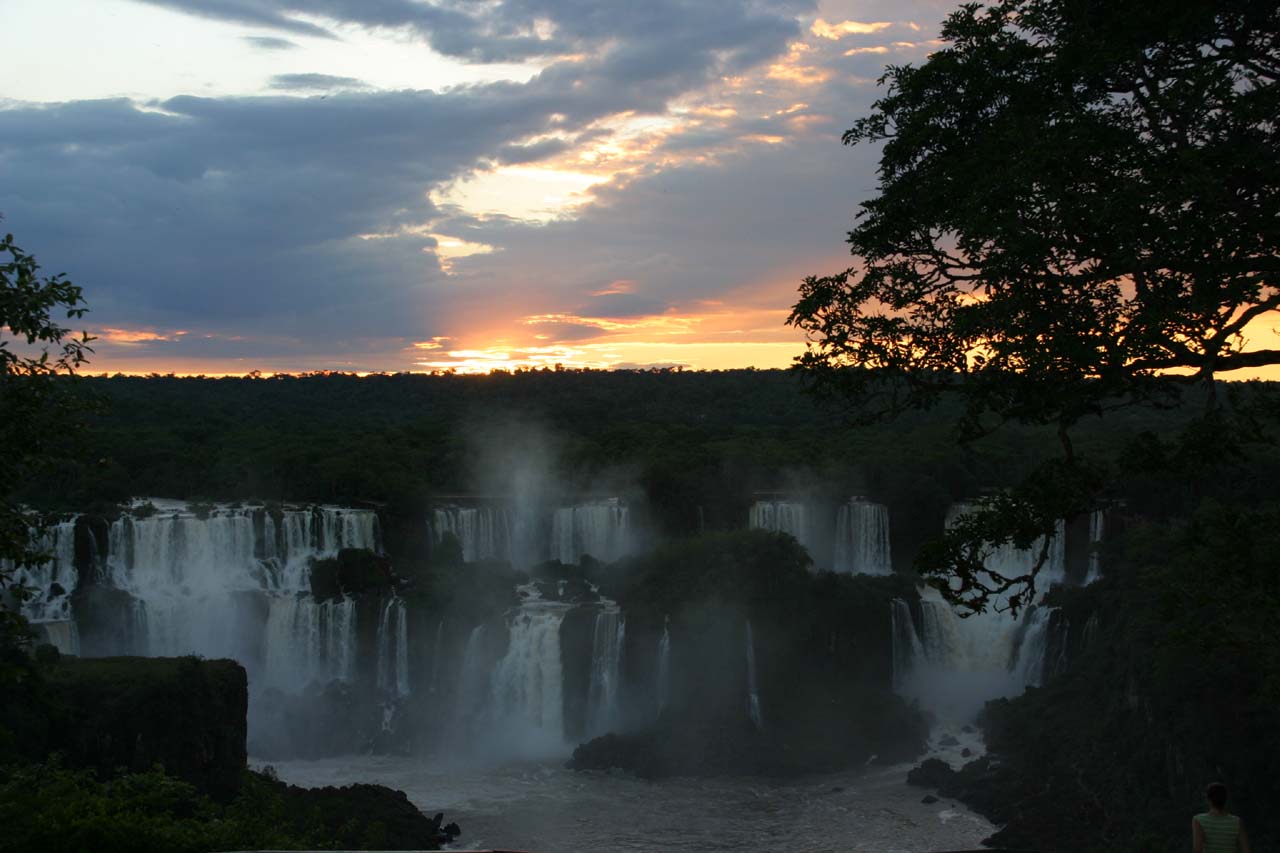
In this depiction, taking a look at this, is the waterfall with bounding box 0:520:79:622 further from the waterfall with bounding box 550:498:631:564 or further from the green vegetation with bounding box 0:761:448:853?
the waterfall with bounding box 550:498:631:564

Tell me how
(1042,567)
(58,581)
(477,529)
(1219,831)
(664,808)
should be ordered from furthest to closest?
(477,529)
(1042,567)
(58,581)
(664,808)
(1219,831)

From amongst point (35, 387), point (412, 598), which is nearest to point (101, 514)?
point (412, 598)

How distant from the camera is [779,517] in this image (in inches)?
2021

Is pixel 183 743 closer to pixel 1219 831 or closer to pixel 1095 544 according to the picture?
pixel 1219 831

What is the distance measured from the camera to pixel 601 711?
41.8m

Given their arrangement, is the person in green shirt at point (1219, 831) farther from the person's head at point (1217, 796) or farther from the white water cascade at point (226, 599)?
the white water cascade at point (226, 599)

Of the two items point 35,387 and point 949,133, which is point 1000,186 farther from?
point 35,387

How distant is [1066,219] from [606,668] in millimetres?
34106

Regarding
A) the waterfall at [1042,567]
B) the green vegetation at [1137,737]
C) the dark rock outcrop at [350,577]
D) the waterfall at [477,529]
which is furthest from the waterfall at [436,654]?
the waterfall at [1042,567]

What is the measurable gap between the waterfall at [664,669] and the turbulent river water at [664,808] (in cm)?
524

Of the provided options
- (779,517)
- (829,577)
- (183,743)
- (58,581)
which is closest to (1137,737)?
(829,577)

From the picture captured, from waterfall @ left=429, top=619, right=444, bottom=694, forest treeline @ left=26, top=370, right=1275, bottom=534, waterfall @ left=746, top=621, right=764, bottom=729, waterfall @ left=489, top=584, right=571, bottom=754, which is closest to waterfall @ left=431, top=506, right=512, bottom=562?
forest treeline @ left=26, top=370, right=1275, bottom=534

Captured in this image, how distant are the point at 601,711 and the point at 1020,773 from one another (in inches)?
582

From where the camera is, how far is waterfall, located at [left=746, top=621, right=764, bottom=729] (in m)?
41.1
